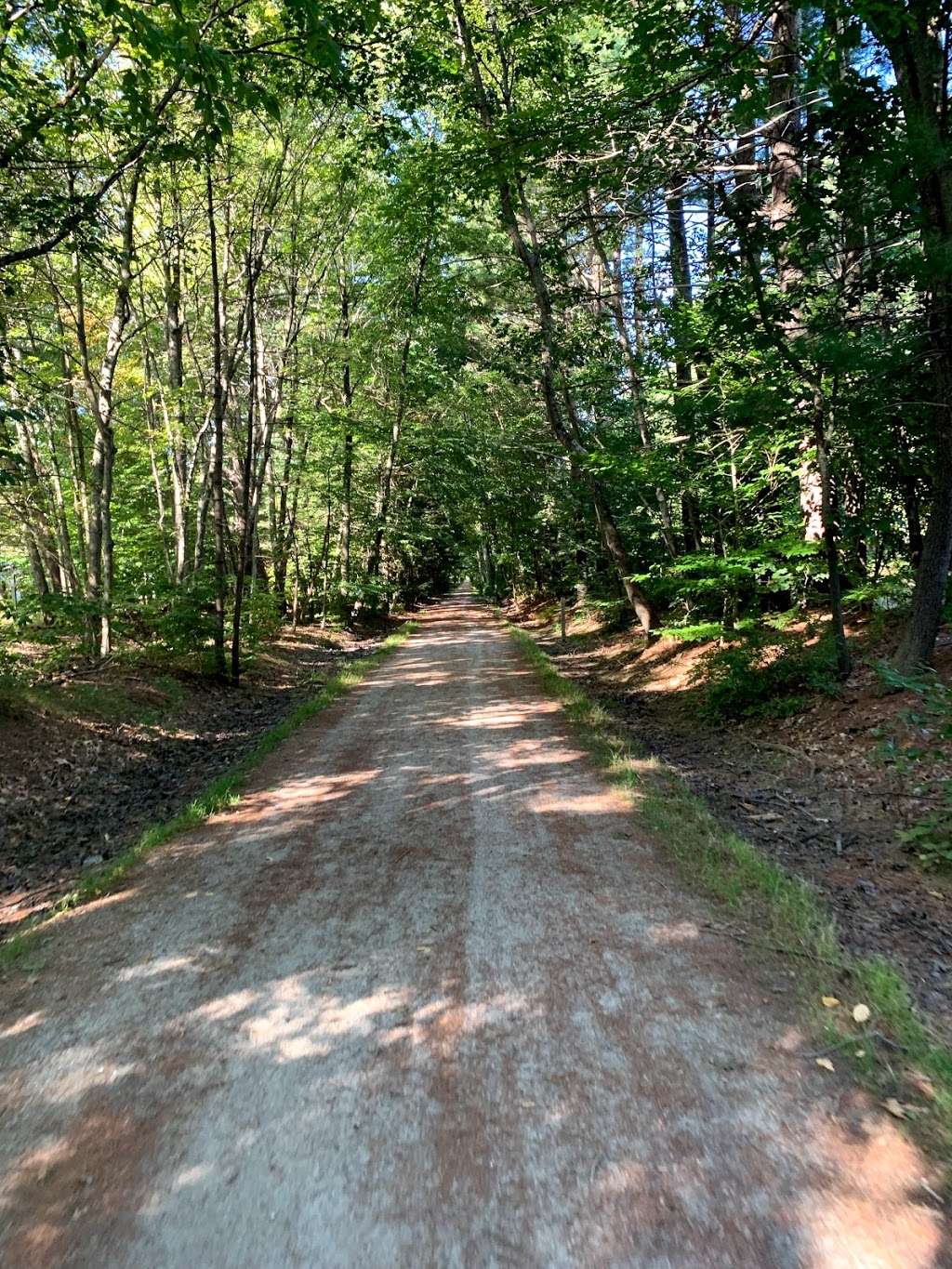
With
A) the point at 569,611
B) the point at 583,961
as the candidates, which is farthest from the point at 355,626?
the point at 583,961

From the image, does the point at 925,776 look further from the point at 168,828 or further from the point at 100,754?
the point at 100,754

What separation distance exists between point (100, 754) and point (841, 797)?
24.3 ft

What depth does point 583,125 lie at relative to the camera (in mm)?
7594

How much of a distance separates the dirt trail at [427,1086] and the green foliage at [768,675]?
12.2 feet

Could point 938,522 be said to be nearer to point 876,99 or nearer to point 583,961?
point 876,99

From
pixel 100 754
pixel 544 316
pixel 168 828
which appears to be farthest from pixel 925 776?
pixel 544 316

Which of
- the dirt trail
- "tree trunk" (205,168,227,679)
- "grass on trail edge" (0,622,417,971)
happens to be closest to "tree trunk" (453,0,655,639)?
"tree trunk" (205,168,227,679)

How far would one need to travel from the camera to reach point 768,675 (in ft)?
25.8

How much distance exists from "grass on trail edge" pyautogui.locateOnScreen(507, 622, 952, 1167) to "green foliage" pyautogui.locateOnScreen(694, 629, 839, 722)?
7.66 ft

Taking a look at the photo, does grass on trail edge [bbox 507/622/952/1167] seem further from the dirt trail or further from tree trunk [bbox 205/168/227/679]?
tree trunk [bbox 205/168/227/679]

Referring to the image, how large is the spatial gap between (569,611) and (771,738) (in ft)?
47.6

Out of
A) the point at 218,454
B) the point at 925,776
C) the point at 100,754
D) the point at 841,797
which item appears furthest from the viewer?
the point at 218,454

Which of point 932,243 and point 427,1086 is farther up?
point 932,243

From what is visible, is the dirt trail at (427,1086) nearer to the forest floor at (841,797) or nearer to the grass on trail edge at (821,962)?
the grass on trail edge at (821,962)
